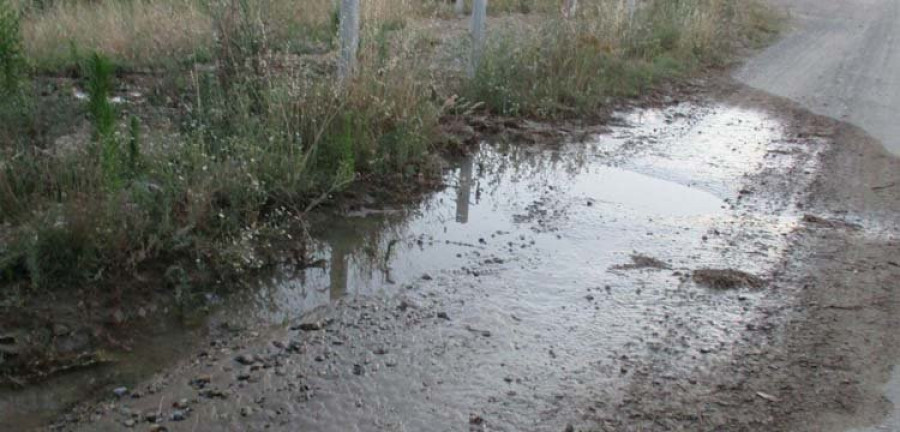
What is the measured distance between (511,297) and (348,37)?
10.2 feet

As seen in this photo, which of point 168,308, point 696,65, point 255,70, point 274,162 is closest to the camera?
point 168,308

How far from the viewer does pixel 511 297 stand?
17.7 feet

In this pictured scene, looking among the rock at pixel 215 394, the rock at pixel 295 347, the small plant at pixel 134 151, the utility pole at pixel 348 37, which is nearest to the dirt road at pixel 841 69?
the rock at pixel 295 347

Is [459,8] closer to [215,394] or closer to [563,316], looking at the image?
[563,316]

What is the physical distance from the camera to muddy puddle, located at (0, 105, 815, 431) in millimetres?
4191

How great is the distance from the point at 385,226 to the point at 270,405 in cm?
242

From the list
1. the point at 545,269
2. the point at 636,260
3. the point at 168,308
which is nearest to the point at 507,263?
the point at 545,269

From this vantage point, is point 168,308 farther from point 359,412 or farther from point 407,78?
point 407,78

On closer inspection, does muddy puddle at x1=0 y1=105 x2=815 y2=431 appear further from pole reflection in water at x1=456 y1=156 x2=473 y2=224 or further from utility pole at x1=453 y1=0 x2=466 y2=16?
utility pole at x1=453 y1=0 x2=466 y2=16

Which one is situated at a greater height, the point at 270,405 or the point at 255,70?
the point at 255,70

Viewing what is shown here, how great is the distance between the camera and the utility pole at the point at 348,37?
736 cm

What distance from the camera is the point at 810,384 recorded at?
446 cm

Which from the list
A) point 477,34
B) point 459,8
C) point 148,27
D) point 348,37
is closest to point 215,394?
point 348,37

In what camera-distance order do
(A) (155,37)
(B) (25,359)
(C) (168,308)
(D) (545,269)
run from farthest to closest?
(A) (155,37) < (D) (545,269) < (C) (168,308) < (B) (25,359)
